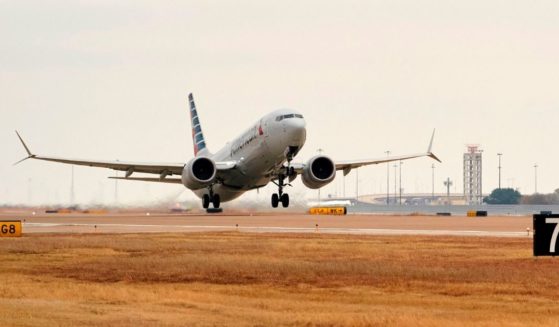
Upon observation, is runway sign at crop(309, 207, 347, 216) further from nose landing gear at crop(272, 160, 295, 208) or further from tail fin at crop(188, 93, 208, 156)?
nose landing gear at crop(272, 160, 295, 208)

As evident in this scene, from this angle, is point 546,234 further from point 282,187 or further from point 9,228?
point 282,187

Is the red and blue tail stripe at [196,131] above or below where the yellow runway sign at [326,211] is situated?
above

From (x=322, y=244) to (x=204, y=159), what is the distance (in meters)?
33.7

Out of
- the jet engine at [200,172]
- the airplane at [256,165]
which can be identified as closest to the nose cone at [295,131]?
the airplane at [256,165]

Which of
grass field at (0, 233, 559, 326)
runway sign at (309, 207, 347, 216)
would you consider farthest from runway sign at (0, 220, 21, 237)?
runway sign at (309, 207, 347, 216)

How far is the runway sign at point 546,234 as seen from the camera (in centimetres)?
3528

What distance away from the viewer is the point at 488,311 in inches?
938

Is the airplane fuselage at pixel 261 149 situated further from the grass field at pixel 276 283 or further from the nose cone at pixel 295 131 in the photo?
the grass field at pixel 276 283

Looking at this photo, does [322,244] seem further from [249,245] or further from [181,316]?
[181,316]

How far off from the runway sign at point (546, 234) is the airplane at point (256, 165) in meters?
34.5

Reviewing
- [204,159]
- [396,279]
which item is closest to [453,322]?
[396,279]

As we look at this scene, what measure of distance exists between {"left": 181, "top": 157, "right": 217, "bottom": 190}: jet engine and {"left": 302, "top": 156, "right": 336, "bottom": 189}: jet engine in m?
6.77

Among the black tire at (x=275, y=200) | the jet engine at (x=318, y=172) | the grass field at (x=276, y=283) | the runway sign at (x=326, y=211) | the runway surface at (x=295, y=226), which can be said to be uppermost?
the jet engine at (x=318, y=172)

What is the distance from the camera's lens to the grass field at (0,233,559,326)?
2262 centimetres
